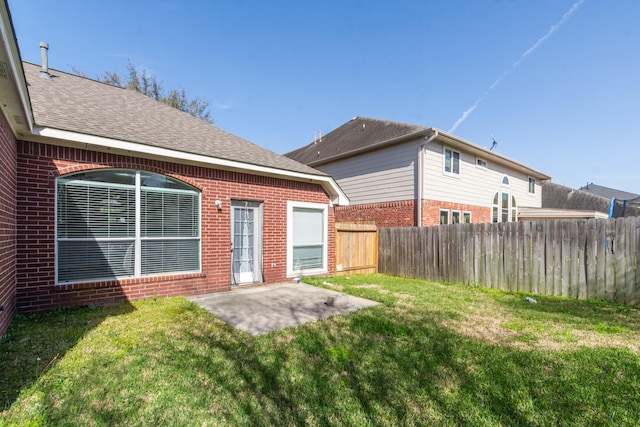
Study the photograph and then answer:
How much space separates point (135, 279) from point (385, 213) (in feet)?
31.7

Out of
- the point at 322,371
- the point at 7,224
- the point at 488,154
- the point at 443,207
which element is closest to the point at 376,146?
the point at 443,207

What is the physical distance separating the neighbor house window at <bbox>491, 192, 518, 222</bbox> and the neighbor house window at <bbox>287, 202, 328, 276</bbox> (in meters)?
11.2

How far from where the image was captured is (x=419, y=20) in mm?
10508

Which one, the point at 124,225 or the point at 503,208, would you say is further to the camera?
the point at 503,208

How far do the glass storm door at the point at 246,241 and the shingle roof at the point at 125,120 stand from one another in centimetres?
125

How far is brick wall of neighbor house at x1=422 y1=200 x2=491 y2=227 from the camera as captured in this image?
37.4ft

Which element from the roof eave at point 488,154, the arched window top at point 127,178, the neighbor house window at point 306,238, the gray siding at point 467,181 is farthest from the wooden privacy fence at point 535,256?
the arched window top at point 127,178

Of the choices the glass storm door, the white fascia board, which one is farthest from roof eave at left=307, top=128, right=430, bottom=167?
the glass storm door

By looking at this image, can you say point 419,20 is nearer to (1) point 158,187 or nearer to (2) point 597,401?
(1) point 158,187

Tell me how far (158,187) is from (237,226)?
2.06 metres

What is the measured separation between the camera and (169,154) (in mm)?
5867

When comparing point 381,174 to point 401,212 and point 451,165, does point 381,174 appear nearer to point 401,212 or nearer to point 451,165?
point 401,212

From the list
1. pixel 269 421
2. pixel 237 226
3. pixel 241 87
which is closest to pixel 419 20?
pixel 241 87

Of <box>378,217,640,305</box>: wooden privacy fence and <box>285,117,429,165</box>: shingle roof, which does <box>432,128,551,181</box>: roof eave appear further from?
<box>378,217,640,305</box>: wooden privacy fence
